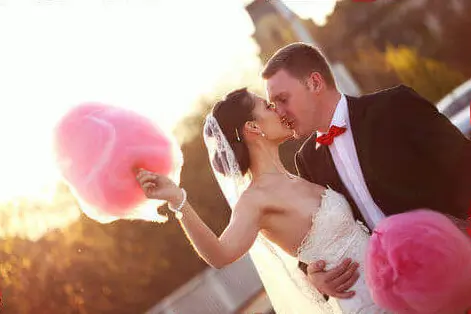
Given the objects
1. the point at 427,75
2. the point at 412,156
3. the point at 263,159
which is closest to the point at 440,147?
the point at 412,156

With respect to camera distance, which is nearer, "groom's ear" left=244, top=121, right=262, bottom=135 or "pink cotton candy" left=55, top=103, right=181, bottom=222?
"pink cotton candy" left=55, top=103, right=181, bottom=222

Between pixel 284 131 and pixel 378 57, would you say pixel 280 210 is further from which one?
pixel 378 57

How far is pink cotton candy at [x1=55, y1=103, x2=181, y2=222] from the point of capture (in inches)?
90.3

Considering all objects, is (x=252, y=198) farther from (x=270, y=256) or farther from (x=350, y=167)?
(x=270, y=256)

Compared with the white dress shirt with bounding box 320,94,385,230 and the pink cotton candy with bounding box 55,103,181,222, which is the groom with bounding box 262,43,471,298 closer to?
the white dress shirt with bounding box 320,94,385,230

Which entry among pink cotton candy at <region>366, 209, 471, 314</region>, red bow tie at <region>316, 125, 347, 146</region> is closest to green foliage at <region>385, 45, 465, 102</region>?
red bow tie at <region>316, 125, 347, 146</region>

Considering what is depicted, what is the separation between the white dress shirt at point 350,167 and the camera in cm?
275

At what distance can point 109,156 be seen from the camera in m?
2.29

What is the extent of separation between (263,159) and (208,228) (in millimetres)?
843

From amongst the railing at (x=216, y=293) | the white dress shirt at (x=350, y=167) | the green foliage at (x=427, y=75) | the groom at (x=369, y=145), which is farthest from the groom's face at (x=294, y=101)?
the green foliage at (x=427, y=75)

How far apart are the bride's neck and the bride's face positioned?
8 cm

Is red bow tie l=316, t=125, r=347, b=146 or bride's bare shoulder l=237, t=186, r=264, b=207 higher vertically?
red bow tie l=316, t=125, r=347, b=146

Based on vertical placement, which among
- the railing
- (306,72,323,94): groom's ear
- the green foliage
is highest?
(306,72,323,94): groom's ear

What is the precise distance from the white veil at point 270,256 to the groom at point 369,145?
1.32ft
